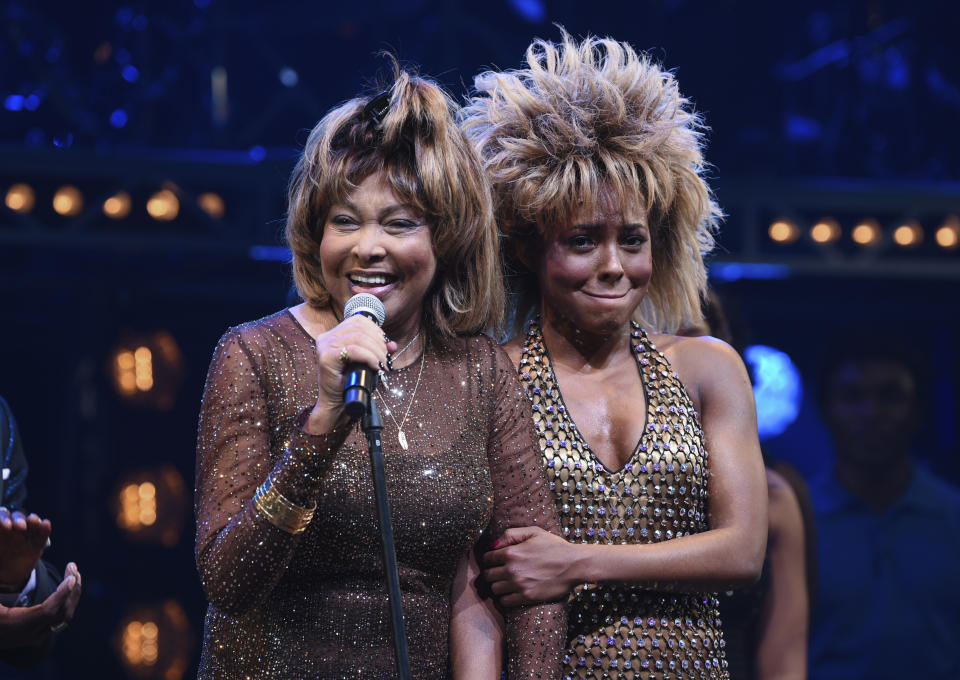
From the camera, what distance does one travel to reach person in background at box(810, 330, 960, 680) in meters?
5.18

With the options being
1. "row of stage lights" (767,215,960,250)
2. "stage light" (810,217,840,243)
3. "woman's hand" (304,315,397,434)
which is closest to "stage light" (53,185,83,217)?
"row of stage lights" (767,215,960,250)

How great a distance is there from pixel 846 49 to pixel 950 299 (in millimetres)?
2069

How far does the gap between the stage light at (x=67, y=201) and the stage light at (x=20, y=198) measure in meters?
0.10

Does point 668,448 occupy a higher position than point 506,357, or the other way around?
point 506,357

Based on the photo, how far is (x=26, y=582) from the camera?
2.54 m

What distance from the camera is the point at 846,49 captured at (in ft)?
20.7

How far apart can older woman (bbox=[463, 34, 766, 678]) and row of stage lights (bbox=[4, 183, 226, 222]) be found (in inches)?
131

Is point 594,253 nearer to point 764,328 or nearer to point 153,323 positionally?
point 153,323

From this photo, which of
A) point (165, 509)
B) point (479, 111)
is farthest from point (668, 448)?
point (165, 509)

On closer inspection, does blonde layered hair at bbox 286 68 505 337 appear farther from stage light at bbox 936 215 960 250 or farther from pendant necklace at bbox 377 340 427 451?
stage light at bbox 936 215 960 250

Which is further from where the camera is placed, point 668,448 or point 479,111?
point 479,111

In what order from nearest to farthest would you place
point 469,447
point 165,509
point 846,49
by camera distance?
1. point 469,447
2. point 846,49
3. point 165,509

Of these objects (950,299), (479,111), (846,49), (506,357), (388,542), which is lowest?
(388,542)

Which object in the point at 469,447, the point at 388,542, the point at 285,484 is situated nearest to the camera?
the point at 388,542
